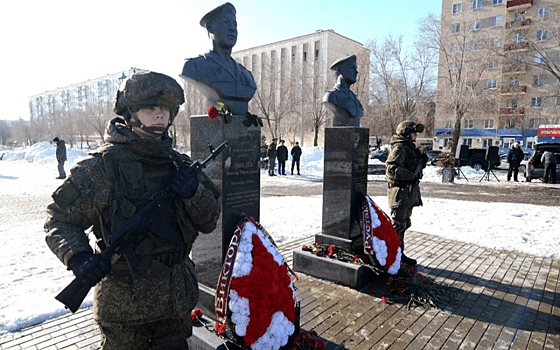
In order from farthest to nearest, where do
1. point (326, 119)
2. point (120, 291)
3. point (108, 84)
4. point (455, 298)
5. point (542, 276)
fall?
point (108, 84), point (326, 119), point (542, 276), point (455, 298), point (120, 291)

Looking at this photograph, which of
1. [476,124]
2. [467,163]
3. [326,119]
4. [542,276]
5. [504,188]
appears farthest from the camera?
[476,124]

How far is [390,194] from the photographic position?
5.46 meters

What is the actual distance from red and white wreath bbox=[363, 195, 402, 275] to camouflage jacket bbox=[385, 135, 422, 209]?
20.1 inches

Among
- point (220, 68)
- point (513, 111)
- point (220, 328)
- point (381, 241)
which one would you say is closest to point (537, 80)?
point (513, 111)

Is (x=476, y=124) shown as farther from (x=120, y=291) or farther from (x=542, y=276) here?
(x=120, y=291)

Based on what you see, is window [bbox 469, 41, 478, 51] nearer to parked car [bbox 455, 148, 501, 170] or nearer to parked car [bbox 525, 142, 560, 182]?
parked car [bbox 455, 148, 501, 170]

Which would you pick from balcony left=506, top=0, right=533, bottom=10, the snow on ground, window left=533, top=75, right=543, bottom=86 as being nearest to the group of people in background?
the snow on ground

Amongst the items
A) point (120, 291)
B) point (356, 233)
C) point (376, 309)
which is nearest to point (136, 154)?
point (120, 291)

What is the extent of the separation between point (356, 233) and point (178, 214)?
12.6ft

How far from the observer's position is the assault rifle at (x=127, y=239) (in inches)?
67.2

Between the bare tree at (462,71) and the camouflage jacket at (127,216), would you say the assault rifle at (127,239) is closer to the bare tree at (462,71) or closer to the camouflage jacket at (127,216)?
the camouflage jacket at (127,216)

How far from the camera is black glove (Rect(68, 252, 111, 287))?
1678 mm

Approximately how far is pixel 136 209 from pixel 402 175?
165 inches

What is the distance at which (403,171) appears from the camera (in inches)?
202
